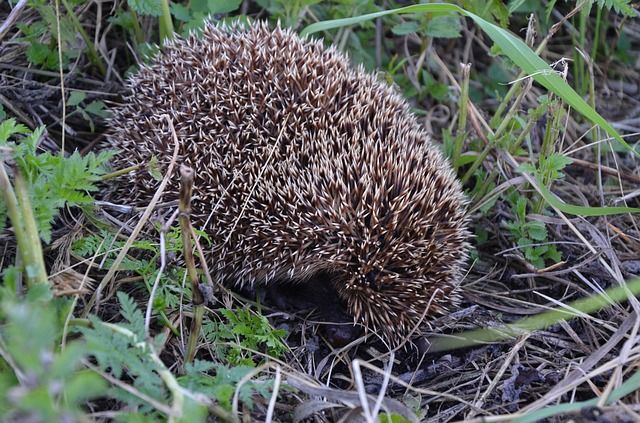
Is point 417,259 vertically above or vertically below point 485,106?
below

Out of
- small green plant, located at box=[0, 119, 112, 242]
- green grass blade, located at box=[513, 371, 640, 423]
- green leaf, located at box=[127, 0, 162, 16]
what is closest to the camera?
green grass blade, located at box=[513, 371, 640, 423]

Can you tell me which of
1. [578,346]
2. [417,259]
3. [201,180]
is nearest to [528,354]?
[578,346]

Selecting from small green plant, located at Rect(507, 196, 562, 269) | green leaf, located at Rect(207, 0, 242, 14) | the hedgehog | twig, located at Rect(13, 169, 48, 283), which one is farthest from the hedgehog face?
green leaf, located at Rect(207, 0, 242, 14)

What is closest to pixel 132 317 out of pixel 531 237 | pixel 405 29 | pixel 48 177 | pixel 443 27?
pixel 48 177

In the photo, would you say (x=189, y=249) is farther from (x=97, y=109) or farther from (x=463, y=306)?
(x=97, y=109)

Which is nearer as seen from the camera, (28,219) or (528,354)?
(28,219)

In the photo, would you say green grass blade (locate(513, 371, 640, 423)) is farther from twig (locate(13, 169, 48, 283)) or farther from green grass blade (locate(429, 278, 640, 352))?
twig (locate(13, 169, 48, 283))

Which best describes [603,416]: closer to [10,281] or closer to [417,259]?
[417,259]

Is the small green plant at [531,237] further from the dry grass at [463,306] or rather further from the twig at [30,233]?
the twig at [30,233]
